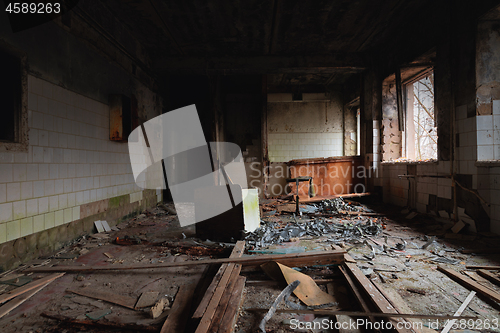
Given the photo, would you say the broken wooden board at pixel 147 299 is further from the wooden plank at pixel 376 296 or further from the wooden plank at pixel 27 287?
the wooden plank at pixel 376 296

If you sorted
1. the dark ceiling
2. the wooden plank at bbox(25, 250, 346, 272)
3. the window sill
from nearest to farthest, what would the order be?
the wooden plank at bbox(25, 250, 346, 272), the window sill, the dark ceiling

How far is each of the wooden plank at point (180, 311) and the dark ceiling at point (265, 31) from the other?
450 cm

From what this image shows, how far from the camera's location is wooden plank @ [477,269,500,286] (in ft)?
7.10

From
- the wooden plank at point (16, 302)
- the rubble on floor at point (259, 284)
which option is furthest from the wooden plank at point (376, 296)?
the wooden plank at point (16, 302)

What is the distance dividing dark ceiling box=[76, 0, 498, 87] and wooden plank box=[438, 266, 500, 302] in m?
4.17

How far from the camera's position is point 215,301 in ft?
6.01

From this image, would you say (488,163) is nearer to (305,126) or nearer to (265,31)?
(265,31)

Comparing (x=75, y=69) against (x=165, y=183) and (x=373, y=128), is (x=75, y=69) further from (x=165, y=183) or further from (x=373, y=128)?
(x=373, y=128)

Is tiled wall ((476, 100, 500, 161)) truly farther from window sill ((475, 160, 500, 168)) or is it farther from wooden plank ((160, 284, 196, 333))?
wooden plank ((160, 284, 196, 333))

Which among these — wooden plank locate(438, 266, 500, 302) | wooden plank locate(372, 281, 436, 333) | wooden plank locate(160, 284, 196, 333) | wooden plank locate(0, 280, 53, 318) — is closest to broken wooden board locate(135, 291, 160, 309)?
wooden plank locate(160, 284, 196, 333)

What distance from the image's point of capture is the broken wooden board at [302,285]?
1998 millimetres

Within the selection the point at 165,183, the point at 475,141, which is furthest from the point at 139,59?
the point at 475,141

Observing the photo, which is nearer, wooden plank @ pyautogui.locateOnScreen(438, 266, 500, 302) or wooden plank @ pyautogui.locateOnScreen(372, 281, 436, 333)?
wooden plank @ pyautogui.locateOnScreen(372, 281, 436, 333)

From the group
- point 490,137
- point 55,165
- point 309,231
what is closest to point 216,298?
point 309,231
